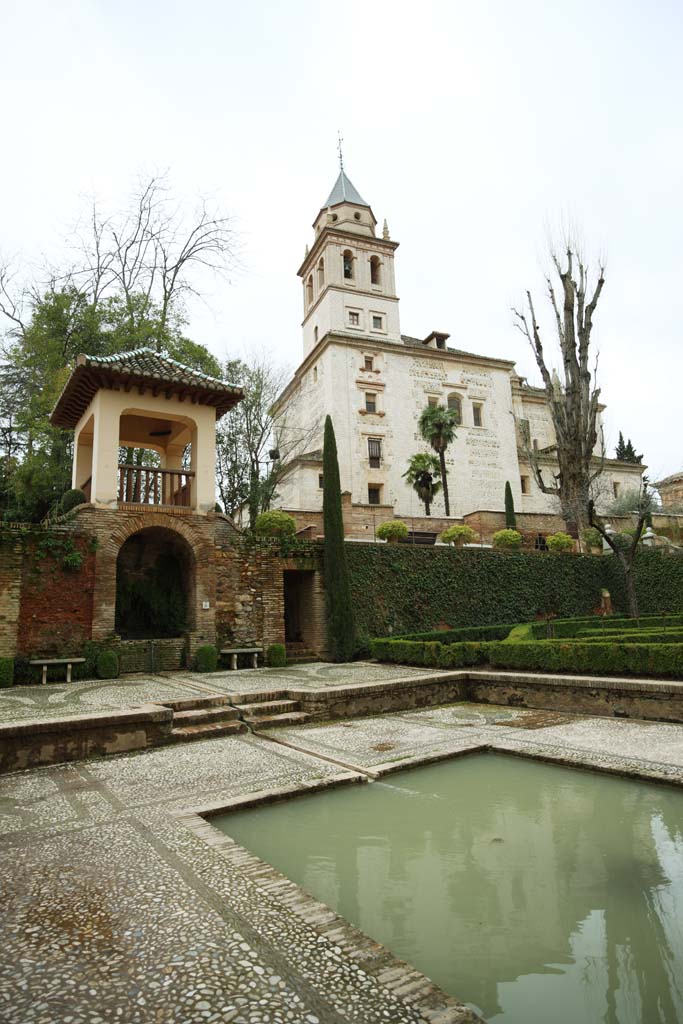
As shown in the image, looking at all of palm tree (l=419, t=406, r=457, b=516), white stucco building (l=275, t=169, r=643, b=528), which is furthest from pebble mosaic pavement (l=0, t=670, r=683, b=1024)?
palm tree (l=419, t=406, r=457, b=516)

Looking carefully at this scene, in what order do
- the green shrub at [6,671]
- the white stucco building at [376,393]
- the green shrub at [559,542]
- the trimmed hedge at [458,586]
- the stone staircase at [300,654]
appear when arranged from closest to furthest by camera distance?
the green shrub at [6,671]
the stone staircase at [300,654]
the trimmed hedge at [458,586]
the green shrub at [559,542]
the white stucco building at [376,393]

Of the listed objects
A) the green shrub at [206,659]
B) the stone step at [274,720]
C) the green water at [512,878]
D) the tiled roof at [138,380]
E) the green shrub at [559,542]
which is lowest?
the green water at [512,878]

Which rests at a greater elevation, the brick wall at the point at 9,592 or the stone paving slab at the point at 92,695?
the brick wall at the point at 9,592

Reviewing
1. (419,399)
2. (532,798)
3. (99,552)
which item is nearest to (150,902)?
(532,798)

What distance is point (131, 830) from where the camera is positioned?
13.5 feet

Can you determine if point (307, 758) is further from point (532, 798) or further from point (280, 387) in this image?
point (280, 387)

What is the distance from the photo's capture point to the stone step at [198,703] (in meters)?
8.20

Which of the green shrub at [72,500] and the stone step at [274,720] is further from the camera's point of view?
the green shrub at [72,500]

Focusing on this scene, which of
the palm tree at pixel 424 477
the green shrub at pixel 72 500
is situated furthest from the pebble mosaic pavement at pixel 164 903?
the palm tree at pixel 424 477

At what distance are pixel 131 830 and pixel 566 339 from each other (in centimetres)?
2433

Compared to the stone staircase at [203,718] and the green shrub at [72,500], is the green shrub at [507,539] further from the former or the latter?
the stone staircase at [203,718]

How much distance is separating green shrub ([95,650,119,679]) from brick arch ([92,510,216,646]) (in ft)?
1.57

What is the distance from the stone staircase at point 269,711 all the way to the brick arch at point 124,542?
5178mm

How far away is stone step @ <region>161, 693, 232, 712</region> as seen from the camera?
820cm
